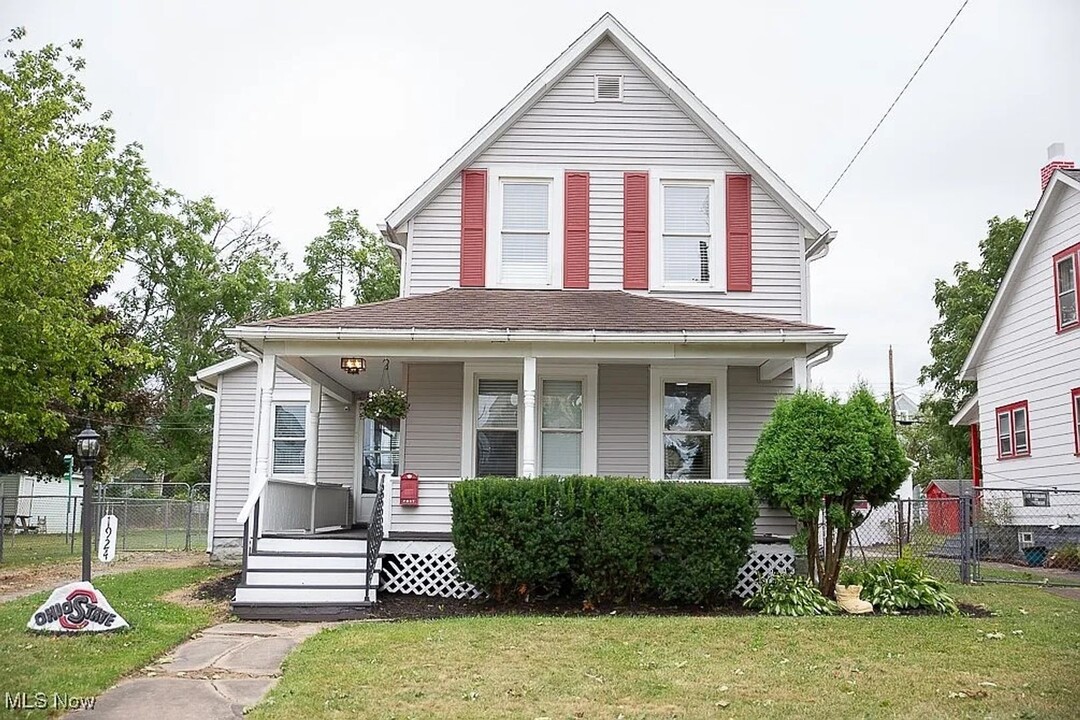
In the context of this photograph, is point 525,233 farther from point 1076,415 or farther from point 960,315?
point 960,315

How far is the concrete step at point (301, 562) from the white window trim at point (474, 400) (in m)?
2.42

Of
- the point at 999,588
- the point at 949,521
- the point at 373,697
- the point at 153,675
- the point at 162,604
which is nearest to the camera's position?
the point at 373,697

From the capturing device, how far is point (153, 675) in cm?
696

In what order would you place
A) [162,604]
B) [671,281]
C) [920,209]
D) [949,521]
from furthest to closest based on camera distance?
[949,521] → [920,209] → [671,281] → [162,604]

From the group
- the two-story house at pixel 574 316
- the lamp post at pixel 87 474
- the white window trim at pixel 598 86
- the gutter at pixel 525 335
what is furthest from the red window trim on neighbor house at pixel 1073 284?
the lamp post at pixel 87 474

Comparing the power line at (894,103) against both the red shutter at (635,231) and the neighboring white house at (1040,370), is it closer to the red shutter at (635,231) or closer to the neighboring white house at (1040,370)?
the red shutter at (635,231)

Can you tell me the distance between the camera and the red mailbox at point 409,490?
11.3 m

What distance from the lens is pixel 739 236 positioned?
13.6 metres

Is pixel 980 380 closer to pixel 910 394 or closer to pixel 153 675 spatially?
pixel 153 675

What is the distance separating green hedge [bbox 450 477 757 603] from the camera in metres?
10.2

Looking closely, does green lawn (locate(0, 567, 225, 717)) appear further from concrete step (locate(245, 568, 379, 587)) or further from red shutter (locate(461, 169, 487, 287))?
red shutter (locate(461, 169, 487, 287))

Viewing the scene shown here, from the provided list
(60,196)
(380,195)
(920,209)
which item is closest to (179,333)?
(380,195)

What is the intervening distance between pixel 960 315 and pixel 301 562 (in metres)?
24.7

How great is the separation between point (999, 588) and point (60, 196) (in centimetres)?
1442
